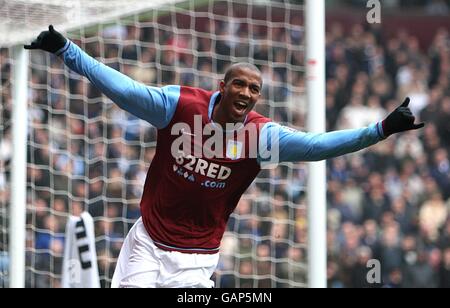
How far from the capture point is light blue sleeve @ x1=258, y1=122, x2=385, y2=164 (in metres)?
5.47

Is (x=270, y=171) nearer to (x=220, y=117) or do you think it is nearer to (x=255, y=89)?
(x=220, y=117)

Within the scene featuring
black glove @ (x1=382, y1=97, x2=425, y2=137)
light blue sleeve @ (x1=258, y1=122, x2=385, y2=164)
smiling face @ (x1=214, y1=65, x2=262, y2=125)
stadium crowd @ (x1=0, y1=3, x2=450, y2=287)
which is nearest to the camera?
black glove @ (x1=382, y1=97, x2=425, y2=137)

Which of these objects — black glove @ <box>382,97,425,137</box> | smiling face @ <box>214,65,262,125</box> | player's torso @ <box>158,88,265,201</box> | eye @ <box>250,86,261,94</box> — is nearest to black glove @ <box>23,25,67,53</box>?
player's torso @ <box>158,88,265,201</box>

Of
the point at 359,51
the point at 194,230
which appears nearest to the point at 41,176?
the point at 194,230

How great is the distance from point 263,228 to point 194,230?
17.6ft

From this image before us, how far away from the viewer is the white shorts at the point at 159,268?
5836 mm

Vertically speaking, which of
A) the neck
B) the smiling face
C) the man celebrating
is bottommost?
the man celebrating

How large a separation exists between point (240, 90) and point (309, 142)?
0.48 metres

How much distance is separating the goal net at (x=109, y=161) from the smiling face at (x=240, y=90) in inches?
91.4

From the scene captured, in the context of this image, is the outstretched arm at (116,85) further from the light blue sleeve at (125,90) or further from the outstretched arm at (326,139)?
the outstretched arm at (326,139)

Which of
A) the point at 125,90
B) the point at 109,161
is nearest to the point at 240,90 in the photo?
the point at 125,90

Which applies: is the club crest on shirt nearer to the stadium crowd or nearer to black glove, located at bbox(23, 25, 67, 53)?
black glove, located at bbox(23, 25, 67, 53)

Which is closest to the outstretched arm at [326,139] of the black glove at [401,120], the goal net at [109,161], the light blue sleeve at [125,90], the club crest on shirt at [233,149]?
the black glove at [401,120]

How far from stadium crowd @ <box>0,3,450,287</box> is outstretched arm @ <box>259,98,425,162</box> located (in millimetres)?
3294
